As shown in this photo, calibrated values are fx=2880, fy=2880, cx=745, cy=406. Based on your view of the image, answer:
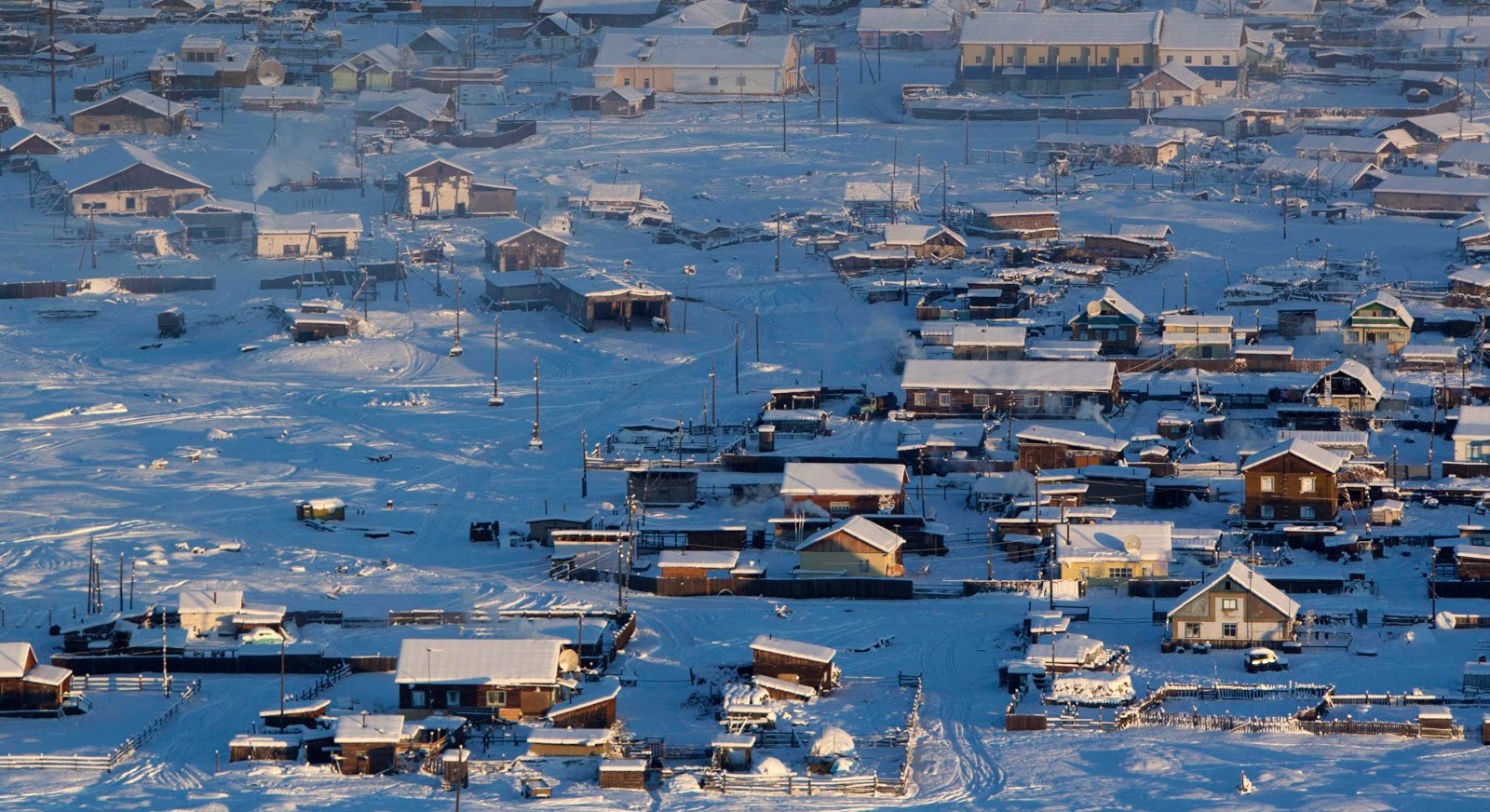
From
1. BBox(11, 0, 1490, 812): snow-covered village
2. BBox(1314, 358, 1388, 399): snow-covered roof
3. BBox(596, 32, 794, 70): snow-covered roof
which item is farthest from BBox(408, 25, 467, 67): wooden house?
BBox(1314, 358, 1388, 399): snow-covered roof

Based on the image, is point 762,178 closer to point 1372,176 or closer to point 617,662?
point 1372,176

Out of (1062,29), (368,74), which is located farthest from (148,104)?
(1062,29)

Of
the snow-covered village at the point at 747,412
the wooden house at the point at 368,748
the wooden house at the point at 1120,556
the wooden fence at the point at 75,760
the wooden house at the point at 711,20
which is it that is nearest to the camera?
the wooden house at the point at 368,748

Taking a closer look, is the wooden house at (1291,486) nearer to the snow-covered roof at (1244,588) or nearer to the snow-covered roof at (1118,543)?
the snow-covered roof at (1118,543)

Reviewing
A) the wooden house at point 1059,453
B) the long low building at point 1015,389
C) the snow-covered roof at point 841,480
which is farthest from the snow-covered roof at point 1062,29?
the snow-covered roof at point 841,480

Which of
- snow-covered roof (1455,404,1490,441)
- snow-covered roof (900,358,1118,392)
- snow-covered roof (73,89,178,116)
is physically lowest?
snow-covered roof (900,358,1118,392)

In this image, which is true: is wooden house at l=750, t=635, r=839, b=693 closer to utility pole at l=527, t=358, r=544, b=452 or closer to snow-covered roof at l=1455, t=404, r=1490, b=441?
utility pole at l=527, t=358, r=544, b=452
